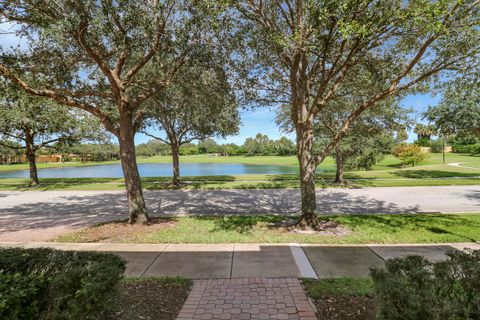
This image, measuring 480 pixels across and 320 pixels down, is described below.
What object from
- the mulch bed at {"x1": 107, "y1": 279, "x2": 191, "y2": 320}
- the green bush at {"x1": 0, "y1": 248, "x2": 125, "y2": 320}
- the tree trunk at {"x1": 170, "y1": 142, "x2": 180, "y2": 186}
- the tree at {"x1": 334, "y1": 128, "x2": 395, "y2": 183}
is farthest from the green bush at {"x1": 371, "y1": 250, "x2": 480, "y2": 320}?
the tree trunk at {"x1": 170, "y1": 142, "x2": 180, "y2": 186}

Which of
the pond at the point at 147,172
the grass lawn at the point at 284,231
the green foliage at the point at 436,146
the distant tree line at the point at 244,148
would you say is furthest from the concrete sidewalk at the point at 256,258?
the distant tree line at the point at 244,148

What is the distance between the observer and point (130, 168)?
8031mm

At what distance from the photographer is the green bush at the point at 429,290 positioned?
2.19 metres

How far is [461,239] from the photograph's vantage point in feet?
20.4

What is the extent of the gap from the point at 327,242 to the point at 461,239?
3.15m

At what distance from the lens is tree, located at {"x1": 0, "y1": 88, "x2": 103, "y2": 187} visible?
51.2ft

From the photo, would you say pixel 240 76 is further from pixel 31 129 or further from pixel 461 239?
pixel 31 129

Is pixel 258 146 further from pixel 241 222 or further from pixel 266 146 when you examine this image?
pixel 241 222

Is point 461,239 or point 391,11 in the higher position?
point 391,11

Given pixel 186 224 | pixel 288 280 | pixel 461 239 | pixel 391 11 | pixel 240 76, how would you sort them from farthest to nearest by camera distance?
pixel 240 76
pixel 186 224
pixel 461 239
pixel 391 11
pixel 288 280

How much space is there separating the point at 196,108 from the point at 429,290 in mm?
11794

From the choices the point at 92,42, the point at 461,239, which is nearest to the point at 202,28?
the point at 92,42

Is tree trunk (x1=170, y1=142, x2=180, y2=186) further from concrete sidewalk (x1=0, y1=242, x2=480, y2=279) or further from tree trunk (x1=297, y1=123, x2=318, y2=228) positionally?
tree trunk (x1=297, y1=123, x2=318, y2=228)

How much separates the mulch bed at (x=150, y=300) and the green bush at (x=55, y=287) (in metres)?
0.54
